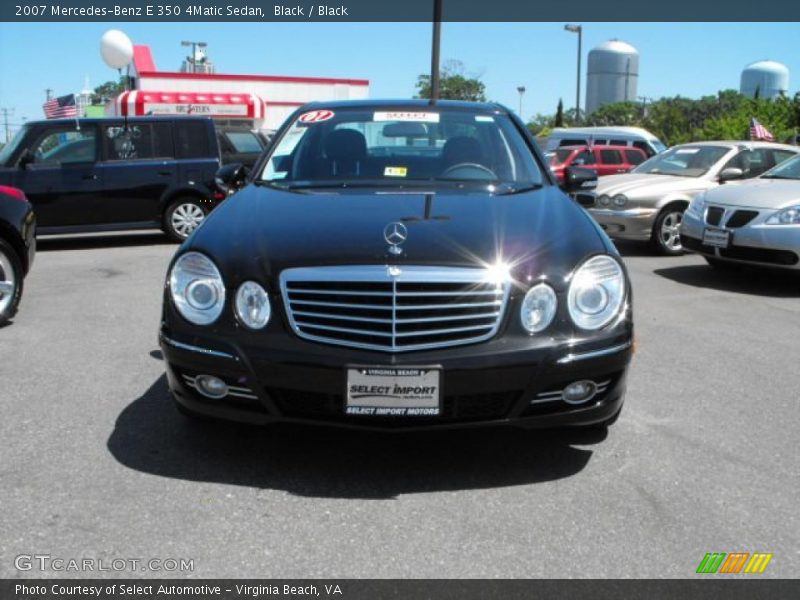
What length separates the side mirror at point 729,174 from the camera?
10.9 metres

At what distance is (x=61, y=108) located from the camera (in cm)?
2033

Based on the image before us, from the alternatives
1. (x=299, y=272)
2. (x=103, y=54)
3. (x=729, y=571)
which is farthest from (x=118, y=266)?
(x=103, y=54)

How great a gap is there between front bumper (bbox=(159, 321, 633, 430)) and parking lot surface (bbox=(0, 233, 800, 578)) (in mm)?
294

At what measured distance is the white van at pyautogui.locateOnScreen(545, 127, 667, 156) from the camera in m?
25.6

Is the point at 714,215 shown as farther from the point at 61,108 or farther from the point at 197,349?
the point at 61,108

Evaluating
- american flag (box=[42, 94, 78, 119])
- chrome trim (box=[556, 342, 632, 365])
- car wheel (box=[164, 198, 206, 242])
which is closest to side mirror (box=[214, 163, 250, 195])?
chrome trim (box=[556, 342, 632, 365])

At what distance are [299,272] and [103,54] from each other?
24.4 m

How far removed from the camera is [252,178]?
4.84m

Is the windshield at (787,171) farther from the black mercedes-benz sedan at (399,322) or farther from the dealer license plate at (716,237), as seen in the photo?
the black mercedes-benz sedan at (399,322)

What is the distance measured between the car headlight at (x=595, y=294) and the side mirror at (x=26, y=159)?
31.2 ft

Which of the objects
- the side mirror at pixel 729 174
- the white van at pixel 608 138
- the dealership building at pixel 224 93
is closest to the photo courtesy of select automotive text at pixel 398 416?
the side mirror at pixel 729 174

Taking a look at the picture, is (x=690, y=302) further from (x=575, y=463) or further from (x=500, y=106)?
(x=575, y=463)

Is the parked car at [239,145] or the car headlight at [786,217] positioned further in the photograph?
the parked car at [239,145]

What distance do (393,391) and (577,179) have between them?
2.38 metres
